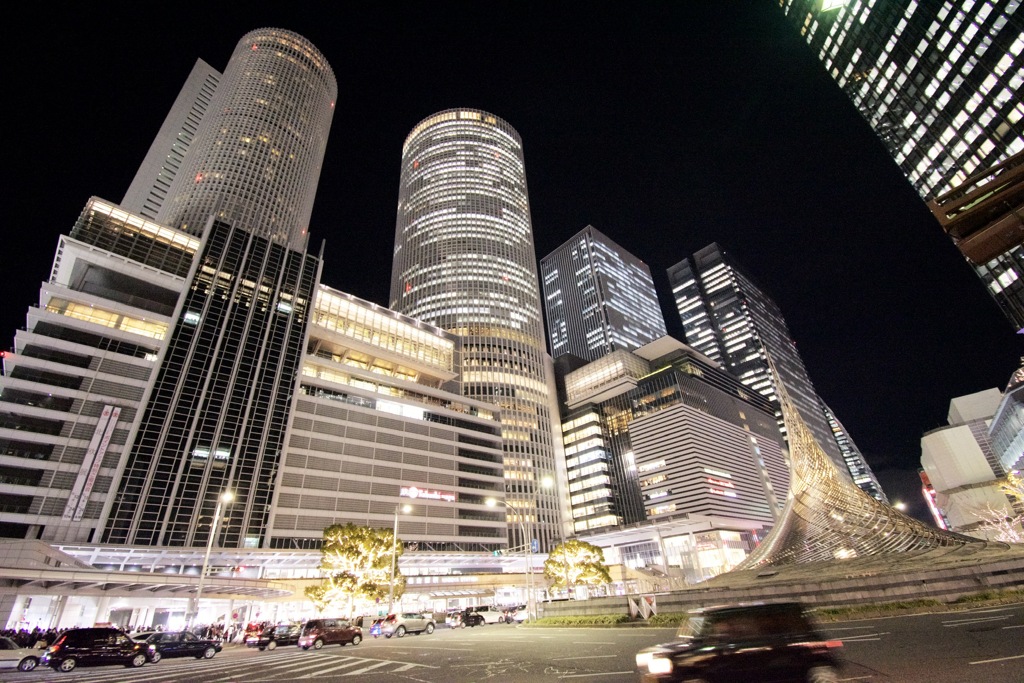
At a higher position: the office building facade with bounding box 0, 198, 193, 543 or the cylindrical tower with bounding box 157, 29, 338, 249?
the cylindrical tower with bounding box 157, 29, 338, 249

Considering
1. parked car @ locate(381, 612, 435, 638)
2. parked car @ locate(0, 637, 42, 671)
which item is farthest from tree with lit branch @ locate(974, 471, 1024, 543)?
parked car @ locate(0, 637, 42, 671)

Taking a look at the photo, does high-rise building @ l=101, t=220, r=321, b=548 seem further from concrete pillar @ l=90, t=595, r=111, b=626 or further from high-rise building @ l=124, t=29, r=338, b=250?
high-rise building @ l=124, t=29, r=338, b=250

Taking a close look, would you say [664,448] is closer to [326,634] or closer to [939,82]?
[939,82]

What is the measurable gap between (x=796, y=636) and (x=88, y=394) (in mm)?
71390

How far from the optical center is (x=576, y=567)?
59.7 meters

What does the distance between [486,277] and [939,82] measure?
99.4 metres

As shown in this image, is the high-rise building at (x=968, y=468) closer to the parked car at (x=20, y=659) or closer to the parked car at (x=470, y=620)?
the parked car at (x=470, y=620)

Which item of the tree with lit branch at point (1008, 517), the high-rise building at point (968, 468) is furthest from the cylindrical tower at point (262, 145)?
the high-rise building at point (968, 468)

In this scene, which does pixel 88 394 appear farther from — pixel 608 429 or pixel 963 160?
pixel 963 160

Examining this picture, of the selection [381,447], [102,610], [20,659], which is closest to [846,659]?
[20,659]

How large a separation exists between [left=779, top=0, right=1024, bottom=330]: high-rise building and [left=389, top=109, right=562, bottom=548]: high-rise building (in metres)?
87.2

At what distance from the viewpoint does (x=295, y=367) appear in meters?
72.0

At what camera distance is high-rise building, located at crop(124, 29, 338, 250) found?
108 m

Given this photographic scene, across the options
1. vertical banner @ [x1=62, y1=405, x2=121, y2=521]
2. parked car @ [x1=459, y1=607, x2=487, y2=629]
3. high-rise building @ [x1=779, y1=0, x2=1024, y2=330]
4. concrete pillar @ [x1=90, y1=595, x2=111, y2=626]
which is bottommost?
parked car @ [x1=459, y1=607, x2=487, y2=629]
